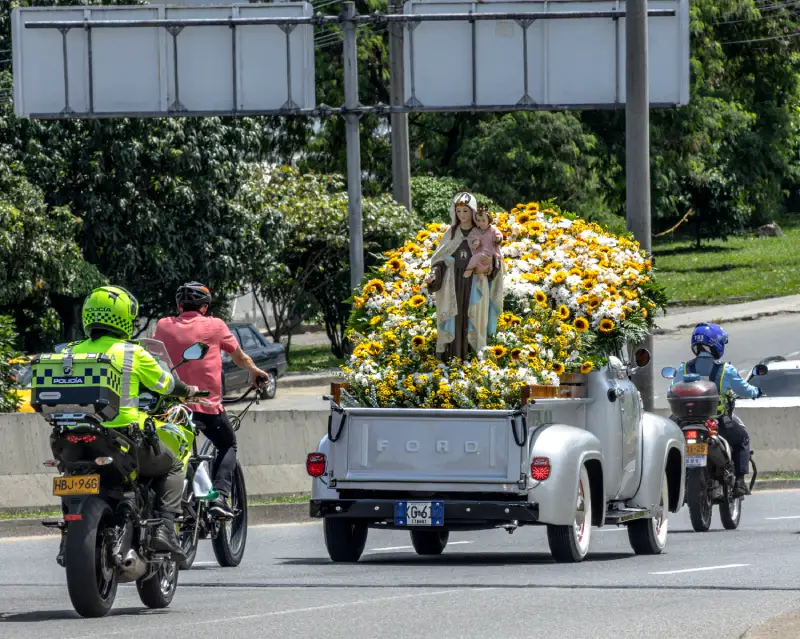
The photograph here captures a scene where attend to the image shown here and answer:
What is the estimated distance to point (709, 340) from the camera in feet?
53.4

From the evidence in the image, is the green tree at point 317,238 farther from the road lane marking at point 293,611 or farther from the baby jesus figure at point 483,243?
the road lane marking at point 293,611

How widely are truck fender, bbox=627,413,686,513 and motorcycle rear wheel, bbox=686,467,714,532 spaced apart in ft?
3.83

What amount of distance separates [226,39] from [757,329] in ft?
74.8

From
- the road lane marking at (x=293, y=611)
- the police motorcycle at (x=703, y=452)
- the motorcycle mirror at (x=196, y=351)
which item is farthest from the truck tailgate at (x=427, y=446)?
the police motorcycle at (x=703, y=452)

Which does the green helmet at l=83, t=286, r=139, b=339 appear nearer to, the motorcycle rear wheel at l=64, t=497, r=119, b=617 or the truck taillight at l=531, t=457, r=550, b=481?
the motorcycle rear wheel at l=64, t=497, r=119, b=617

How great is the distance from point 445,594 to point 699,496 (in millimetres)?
5965

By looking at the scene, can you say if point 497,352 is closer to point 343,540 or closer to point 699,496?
point 343,540

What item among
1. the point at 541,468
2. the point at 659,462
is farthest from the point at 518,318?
the point at 659,462

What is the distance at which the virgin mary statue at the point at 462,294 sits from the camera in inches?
504

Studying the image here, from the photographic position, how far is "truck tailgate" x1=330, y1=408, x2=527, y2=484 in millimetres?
11875

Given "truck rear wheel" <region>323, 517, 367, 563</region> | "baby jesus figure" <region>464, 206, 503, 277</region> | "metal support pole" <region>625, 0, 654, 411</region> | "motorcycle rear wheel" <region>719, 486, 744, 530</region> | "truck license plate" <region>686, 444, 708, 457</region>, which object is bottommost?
"motorcycle rear wheel" <region>719, 486, 744, 530</region>

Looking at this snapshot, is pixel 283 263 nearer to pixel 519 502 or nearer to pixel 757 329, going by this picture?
pixel 757 329

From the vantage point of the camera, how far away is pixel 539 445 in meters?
11.9

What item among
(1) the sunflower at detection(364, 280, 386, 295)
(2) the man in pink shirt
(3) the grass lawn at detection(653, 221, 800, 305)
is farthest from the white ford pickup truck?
(3) the grass lawn at detection(653, 221, 800, 305)
